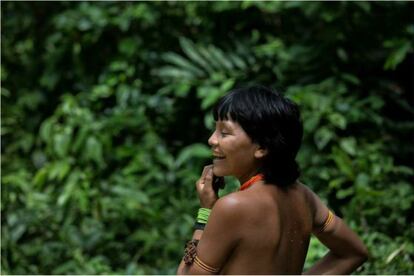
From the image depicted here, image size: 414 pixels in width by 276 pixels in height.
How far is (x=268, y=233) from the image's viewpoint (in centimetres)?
227

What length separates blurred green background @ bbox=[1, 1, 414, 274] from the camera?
16.7ft

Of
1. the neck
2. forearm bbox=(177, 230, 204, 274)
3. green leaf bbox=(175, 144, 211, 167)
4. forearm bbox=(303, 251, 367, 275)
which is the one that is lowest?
green leaf bbox=(175, 144, 211, 167)

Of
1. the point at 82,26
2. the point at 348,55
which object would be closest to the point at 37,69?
the point at 82,26

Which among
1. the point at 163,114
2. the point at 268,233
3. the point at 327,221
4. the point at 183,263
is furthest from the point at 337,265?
the point at 163,114

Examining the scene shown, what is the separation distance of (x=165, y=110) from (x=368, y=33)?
165 cm

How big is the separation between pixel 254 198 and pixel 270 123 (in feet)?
0.73

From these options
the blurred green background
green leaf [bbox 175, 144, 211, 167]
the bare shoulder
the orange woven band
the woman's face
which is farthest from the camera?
green leaf [bbox 175, 144, 211, 167]

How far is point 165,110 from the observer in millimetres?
6211

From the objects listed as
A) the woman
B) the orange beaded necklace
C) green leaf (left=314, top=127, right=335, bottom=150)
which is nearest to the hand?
the woman

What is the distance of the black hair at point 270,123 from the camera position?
2305mm

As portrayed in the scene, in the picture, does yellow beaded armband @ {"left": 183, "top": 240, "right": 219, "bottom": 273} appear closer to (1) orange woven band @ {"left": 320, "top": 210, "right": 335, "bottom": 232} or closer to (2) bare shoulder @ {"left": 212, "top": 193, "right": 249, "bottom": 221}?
(2) bare shoulder @ {"left": 212, "top": 193, "right": 249, "bottom": 221}

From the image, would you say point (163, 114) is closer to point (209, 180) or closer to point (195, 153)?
point (195, 153)

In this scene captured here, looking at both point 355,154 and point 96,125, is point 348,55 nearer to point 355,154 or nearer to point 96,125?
point 355,154

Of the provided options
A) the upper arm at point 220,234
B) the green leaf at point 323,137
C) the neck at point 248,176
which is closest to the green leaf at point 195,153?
the green leaf at point 323,137
